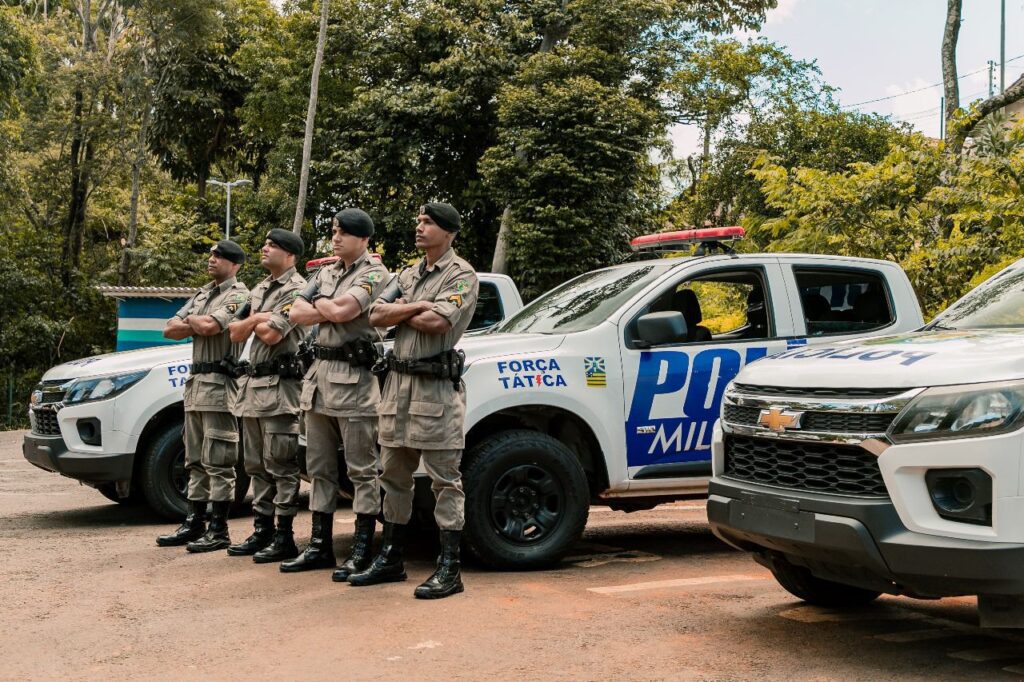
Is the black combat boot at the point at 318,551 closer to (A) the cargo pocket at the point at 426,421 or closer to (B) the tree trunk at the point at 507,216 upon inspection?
(A) the cargo pocket at the point at 426,421

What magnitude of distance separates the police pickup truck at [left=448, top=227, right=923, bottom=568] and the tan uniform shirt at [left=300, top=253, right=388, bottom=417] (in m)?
0.59

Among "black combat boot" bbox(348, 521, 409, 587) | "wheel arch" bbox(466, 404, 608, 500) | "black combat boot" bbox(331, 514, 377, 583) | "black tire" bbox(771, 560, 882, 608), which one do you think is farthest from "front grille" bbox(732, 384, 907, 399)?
"black combat boot" bbox(331, 514, 377, 583)

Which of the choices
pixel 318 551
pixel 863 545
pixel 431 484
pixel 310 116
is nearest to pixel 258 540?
pixel 318 551

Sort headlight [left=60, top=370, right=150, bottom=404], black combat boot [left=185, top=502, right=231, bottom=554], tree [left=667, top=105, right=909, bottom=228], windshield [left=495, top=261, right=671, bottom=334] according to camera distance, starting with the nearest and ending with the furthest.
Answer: windshield [left=495, top=261, right=671, bottom=334]
black combat boot [left=185, top=502, right=231, bottom=554]
headlight [left=60, top=370, right=150, bottom=404]
tree [left=667, top=105, right=909, bottom=228]

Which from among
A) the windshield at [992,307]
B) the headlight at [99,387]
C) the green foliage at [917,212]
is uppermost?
the green foliage at [917,212]

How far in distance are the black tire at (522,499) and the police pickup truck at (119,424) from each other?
2.58 m

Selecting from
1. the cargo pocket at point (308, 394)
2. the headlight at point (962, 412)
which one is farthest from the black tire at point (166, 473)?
the headlight at point (962, 412)

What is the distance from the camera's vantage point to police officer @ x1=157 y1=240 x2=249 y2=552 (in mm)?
7359

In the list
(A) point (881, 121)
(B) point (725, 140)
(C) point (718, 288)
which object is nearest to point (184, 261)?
(B) point (725, 140)

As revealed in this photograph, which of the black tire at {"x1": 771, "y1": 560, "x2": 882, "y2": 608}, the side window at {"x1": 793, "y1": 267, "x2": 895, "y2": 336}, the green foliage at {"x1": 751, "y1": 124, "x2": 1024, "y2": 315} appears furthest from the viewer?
the green foliage at {"x1": 751, "y1": 124, "x2": 1024, "y2": 315}

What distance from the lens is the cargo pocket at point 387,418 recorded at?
5.90m

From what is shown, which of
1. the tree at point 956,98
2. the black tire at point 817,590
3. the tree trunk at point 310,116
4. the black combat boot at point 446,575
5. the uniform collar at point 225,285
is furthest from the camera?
the tree trunk at point 310,116

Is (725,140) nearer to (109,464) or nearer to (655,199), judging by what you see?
(655,199)

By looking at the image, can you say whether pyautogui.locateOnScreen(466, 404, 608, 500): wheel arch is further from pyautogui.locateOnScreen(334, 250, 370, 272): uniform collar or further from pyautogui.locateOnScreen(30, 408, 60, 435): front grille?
pyautogui.locateOnScreen(30, 408, 60, 435): front grille
